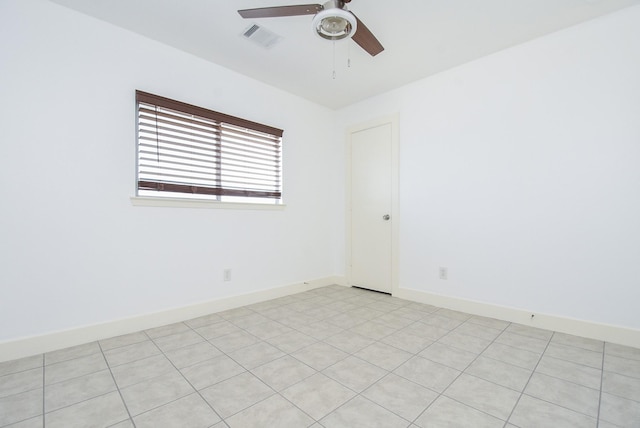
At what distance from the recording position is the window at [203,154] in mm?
2518

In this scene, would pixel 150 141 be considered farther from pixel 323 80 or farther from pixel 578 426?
pixel 578 426

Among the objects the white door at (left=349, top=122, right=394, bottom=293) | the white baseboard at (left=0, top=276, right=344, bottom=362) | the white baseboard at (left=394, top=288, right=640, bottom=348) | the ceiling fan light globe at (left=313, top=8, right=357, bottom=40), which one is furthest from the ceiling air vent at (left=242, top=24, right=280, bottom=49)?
the white baseboard at (left=394, top=288, right=640, bottom=348)

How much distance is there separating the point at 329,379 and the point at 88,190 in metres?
2.31

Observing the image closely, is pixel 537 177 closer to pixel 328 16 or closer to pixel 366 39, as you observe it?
pixel 366 39

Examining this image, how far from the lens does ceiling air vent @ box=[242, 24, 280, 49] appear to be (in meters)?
2.36

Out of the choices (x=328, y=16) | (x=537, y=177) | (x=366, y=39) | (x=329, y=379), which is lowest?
(x=329, y=379)

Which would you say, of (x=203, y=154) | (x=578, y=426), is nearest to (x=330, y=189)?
(x=203, y=154)

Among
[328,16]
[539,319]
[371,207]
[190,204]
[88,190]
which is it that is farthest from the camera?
[371,207]

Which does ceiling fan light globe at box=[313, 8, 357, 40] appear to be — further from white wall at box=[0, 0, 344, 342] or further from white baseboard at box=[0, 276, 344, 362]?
white baseboard at box=[0, 276, 344, 362]

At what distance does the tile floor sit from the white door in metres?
1.18

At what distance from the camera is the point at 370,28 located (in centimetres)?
238

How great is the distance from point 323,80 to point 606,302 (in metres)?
3.36

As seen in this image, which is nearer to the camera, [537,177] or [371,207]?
[537,177]

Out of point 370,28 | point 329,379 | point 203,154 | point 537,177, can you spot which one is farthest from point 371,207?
point 329,379
